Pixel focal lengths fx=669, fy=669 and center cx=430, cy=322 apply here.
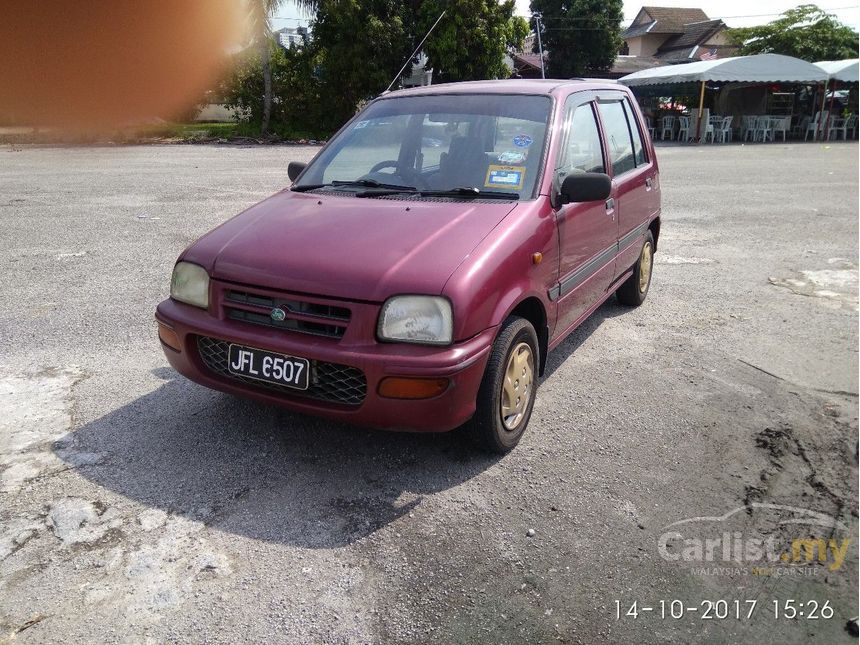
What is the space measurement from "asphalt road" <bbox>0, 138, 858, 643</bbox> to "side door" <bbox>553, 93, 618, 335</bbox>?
523 millimetres

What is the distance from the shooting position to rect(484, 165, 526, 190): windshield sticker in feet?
11.4

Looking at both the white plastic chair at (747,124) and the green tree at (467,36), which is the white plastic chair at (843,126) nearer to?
the white plastic chair at (747,124)

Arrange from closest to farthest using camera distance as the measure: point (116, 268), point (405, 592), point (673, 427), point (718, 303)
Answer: point (405, 592), point (673, 427), point (718, 303), point (116, 268)

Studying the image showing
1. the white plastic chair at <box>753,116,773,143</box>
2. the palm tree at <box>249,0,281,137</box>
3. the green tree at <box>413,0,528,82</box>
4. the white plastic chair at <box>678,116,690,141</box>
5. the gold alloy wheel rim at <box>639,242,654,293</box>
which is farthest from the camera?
the white plastic chair at <box>678,116,690,141</box>

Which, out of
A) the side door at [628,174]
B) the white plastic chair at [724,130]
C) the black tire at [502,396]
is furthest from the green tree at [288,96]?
the black tire at [502,396]

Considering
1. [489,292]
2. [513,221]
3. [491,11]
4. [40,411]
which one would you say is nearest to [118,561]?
[40,411]

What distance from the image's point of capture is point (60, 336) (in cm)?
462

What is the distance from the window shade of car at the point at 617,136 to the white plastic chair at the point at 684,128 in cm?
2376

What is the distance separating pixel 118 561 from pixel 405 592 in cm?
106

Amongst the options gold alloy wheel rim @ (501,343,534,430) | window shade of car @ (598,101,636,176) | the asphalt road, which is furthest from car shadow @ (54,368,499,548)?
window shade of car @ (598,101,636,176)

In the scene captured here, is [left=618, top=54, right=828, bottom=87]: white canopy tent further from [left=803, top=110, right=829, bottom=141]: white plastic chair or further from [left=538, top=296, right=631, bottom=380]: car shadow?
[left=538, top=296, right=631, bottom=380]: car shadow

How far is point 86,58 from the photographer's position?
7.42 meters

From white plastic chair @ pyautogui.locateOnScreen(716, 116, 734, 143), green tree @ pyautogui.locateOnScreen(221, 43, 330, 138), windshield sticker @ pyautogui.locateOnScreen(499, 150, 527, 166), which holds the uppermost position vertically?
green tree @ pyautogui.locateOnScreen(221, 43, 330, 138)

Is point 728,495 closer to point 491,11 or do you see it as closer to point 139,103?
point 139,103
